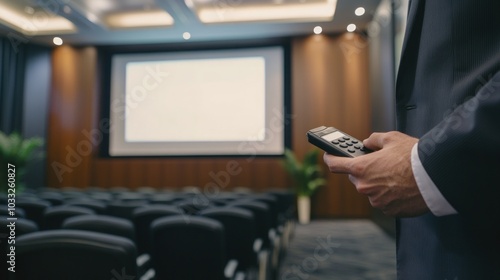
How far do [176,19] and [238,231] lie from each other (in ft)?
21.1

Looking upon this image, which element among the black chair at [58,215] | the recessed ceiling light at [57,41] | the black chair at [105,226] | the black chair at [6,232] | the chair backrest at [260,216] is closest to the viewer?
the black chair at [6,232]

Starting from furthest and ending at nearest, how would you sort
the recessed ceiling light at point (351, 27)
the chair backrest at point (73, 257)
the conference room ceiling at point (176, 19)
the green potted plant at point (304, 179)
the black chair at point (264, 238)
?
the recessed ceiling light at point (351, 27), the green potted plant at point (304, 179), the conference room ceiling at point (176, 19), the black chair at point (264, 238), the chair backrest at point (73, 257)

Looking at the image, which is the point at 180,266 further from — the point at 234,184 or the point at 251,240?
the point at 234,184

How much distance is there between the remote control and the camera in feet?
2.61

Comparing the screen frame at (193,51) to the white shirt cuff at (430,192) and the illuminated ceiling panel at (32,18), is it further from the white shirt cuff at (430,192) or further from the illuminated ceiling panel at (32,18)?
the white shirt cuff at (430,192)

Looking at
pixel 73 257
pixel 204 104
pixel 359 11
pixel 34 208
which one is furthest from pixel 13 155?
pixel 73 257

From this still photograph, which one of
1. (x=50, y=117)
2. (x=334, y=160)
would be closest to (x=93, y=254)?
(x=334, y=160)

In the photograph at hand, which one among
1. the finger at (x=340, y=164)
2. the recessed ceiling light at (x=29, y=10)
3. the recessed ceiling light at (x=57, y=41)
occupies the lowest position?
the finger at (x=340, y=164)

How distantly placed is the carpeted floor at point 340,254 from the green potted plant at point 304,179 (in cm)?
79

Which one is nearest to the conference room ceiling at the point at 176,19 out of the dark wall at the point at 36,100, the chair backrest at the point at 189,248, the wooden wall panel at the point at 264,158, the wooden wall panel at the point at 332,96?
the wooden wall panel at the point at 332,96

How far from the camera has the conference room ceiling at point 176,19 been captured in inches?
305

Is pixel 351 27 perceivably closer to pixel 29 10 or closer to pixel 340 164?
pixel 29 10

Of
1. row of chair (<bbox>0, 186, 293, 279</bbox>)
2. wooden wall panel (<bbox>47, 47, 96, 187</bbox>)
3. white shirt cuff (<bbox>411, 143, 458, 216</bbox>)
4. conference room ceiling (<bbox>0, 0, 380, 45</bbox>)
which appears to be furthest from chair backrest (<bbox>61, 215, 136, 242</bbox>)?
wooden wall panel (<bbox>47, 47, 96, 187</bbox>)

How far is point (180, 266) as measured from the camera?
80.4 inches
